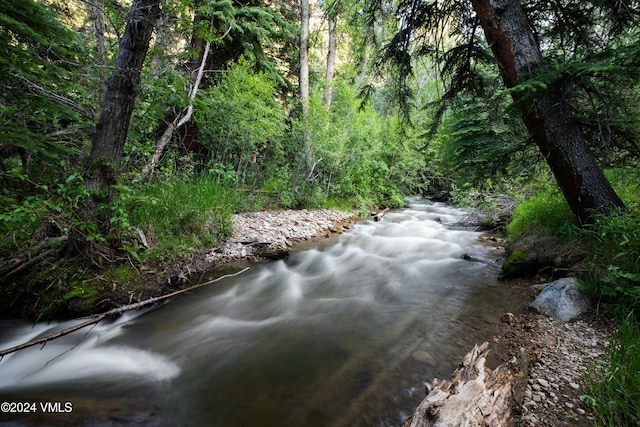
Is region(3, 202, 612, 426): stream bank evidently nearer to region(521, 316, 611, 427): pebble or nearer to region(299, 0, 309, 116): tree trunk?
region(521, 316, 611, 427): pebble

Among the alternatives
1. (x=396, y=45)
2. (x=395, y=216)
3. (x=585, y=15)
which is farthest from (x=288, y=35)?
(x=585, y=15)

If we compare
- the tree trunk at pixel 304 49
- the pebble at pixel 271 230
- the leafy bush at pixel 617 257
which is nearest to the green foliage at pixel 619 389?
the leafy bush at pixel 617 257

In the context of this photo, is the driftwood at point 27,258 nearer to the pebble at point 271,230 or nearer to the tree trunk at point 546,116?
the pebble at point 271,230

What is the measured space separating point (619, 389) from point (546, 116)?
8.63 ft

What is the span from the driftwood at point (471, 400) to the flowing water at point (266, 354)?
22.0 inches

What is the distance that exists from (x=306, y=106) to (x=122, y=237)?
779cm

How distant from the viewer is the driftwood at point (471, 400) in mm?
1487

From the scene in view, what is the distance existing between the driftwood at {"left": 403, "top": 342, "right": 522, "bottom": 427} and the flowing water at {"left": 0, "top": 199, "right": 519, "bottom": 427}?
559 millimetres

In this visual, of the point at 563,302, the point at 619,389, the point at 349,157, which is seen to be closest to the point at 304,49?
the point at 349,157

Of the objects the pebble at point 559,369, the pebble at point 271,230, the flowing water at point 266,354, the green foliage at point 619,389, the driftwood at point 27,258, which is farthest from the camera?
the pebble at point 271,230

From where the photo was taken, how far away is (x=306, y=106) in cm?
980

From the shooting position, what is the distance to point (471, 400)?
1.61m

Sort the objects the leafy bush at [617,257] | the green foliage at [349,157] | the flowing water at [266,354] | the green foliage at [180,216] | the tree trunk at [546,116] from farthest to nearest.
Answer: the green foliage at [349,157]
the green foliage at [180,216]
the tree trunk at [546,116]
the leafy bush at [617,257]
the flowing water at [266,354]

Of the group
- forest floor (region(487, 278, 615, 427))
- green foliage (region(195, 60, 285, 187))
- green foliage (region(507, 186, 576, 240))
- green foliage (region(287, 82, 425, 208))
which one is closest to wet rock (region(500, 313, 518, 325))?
forest floor (region(487, 278, 615, 427))
